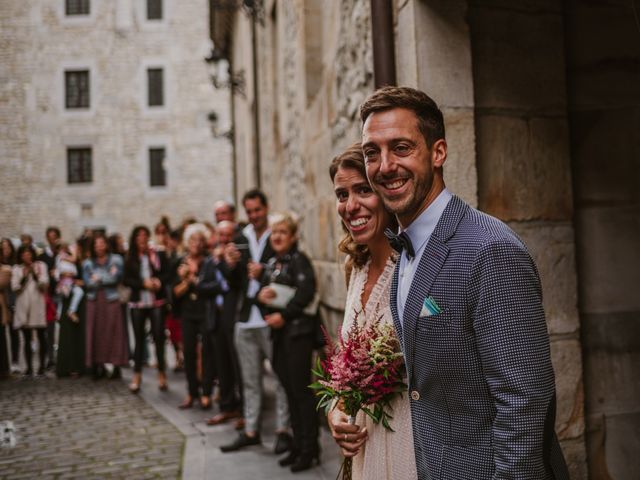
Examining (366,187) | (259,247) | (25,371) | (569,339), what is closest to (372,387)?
(366,187)

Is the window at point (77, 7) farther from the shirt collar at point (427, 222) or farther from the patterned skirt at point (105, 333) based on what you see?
the shirt collar at point (427, 222)

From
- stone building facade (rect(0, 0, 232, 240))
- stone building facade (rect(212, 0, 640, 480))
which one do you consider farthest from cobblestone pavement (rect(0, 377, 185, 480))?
stone building facade (rect(0, 0, 232, 240))

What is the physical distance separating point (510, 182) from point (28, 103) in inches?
1123

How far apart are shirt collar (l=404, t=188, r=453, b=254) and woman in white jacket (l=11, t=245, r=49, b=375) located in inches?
363

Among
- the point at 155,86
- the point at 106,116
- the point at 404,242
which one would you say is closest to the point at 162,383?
the point at 404,242

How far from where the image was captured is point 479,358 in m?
1.69

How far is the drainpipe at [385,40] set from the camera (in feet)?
12.4

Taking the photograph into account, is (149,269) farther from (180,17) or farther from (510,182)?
(180,17)

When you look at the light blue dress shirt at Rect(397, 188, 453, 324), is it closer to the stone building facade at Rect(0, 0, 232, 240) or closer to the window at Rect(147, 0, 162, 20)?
the stone building facade at Rect(0, 0, 232, 240)

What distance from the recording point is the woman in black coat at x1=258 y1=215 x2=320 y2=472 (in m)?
4.94

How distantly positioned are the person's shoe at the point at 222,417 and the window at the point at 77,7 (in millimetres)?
26467

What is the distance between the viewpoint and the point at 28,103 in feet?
92.7

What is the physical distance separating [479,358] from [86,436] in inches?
216

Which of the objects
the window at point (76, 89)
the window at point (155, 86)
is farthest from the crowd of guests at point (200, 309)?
the window at point (76, 89)
